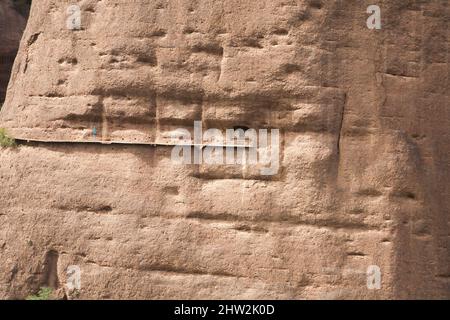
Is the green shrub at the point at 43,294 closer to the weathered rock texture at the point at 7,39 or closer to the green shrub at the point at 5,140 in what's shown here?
the green shrub at the point at 5,140

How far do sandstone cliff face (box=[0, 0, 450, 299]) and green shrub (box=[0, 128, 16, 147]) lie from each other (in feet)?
1.46

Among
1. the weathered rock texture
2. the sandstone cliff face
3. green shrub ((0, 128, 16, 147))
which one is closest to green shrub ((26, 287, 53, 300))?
the sandstone cliff face

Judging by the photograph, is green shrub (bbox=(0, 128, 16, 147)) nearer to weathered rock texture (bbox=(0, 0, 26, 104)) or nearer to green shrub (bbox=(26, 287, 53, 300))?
green shrub (bbox=(26, 287, 53, 300))

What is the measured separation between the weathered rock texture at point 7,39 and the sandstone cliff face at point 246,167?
561 cm

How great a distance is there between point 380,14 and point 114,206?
3159 millimetres

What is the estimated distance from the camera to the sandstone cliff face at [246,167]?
755cm

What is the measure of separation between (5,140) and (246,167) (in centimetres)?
262

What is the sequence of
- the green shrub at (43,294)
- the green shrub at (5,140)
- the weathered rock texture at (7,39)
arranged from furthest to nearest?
the weathered rock texture at (7,39), the green shrub at (5,140), the green shrub at (43,294)

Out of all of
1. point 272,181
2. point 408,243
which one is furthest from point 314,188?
point 408,243

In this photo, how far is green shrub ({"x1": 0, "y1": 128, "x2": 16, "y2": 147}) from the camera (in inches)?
332

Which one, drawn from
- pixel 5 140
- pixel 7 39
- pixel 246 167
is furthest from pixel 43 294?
pixel 7 39

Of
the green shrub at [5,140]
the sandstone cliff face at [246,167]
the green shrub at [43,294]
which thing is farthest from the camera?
the green shrub at [5,140]

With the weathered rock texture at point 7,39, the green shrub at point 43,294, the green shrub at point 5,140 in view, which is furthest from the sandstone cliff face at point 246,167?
the weathered rock texture at point 7,39
